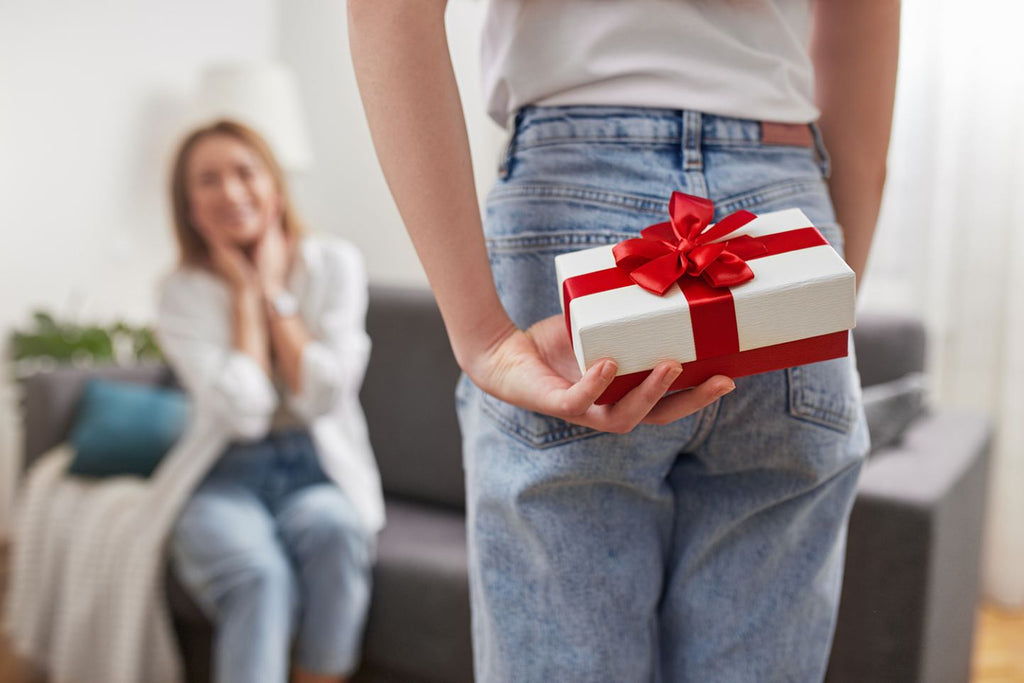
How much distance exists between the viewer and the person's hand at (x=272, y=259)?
213 centimetres

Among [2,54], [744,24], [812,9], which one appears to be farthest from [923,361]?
[2,54]

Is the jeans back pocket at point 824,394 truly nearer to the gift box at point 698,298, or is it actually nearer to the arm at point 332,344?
the gift box at point 698,298

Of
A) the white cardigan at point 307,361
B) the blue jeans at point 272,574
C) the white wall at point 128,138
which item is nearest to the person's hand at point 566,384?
the blue jeans at point 272,574

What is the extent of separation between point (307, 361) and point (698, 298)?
157 centimetres

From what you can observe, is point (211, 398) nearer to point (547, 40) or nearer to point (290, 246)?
point (290, 246)

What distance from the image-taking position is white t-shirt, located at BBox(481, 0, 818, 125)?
0.55 meters

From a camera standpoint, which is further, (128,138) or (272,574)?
(128,138)

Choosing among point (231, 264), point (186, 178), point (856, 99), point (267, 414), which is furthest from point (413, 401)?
point (856, 99)

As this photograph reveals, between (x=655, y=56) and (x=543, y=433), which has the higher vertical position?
(x=655, y=56)

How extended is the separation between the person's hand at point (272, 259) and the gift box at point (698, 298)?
5.59ft

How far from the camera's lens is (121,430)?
2113mm

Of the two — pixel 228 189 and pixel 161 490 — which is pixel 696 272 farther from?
pixel 228 189

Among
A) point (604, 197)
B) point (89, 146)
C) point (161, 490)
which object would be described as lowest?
point (161, 490)

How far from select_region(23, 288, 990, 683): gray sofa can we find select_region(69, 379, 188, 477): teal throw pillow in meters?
0.07
